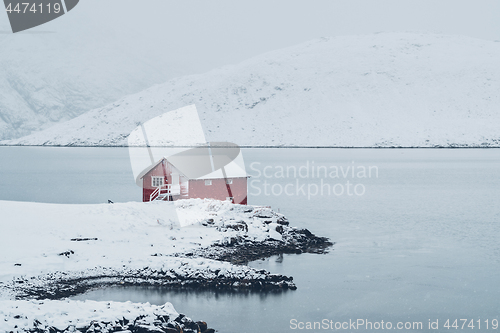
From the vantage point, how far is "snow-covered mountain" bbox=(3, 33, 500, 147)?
155 m

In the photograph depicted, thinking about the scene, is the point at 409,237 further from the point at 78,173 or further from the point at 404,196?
the point at 78,173

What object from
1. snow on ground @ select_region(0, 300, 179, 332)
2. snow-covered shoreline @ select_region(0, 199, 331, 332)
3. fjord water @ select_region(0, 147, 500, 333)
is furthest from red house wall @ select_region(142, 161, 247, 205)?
snow on ground @ select_region(0, 300, 179, 332)

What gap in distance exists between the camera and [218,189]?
113 feet

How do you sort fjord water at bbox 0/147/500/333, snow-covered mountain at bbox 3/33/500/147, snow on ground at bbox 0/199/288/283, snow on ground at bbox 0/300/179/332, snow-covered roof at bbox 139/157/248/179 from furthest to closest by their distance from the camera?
snow-covered mountain at bbox 3/33/500/147 → snow-covered roof at bbox 139/157/248/179 → snow on ground at bbox 0/199/288/283 → fjord water at bbox 0/147/500/333 → snow on ground at bbox 0/300/179/332

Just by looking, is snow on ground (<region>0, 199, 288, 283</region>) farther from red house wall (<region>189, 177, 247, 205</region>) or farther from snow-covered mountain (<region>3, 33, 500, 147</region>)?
snow-covered mountain (<region>3, 33, 500, 147</region>)

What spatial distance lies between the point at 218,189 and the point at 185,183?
2468 millimetres

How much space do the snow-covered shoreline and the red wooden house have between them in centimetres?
155

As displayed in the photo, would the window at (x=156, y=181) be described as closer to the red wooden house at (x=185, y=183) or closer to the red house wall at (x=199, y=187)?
the red wooden house at (x=185, y=183)

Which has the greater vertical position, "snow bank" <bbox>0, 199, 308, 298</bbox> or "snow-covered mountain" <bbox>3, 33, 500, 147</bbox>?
"snow-covered mountain" <bbox>3, 33, 500, 147</bbox>

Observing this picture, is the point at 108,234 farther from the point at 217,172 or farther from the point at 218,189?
the point at 217,172

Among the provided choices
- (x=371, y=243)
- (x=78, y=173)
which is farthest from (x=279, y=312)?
(x=78, y=173)

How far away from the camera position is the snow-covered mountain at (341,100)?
155 meters

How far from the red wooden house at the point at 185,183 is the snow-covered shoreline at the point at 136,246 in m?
1.55

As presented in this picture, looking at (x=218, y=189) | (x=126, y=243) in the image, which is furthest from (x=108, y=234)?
(x=218, y=189)
